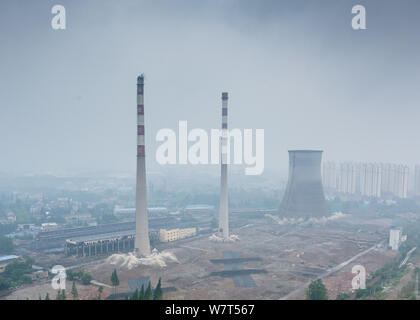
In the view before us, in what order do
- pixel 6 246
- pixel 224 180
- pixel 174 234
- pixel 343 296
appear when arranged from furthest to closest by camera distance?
pixel 174 234
pixel 224 180
pixel 6 246
pixel 343 296

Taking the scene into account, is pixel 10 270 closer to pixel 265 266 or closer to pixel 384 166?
pixel 265 266

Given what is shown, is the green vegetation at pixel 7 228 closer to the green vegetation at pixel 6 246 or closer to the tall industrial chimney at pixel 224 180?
the green vegetation at pixel 6 246

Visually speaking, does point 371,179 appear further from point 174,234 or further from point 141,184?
point 141,184

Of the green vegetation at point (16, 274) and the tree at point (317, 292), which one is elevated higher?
the tree at point (317, 292)

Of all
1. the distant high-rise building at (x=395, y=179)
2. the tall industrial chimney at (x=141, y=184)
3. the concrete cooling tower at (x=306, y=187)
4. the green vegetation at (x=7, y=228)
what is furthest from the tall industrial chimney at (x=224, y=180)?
the distant high-rise building at (x=395, y=179)

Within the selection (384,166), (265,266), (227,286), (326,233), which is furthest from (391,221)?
(227,286)

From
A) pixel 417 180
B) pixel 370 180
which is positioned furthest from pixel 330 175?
pixel 417 180

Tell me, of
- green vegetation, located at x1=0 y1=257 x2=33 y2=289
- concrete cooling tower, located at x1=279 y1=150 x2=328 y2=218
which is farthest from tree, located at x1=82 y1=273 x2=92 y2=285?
concrete cooling tower, located at x1=279 y1=150 x2=328 y2=218

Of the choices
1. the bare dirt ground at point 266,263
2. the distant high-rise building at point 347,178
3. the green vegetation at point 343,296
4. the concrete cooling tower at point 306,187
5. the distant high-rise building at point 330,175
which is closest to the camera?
the green vegetation at point 343,296
